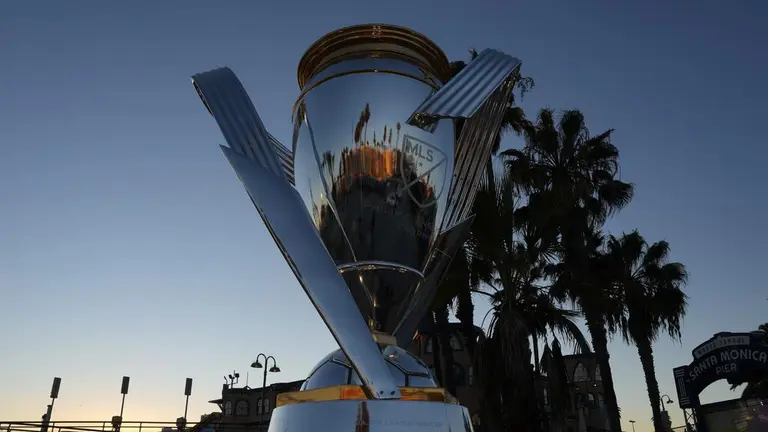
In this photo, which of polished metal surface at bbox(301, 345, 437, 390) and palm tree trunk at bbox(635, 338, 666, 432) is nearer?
polished metal surface at bbox(301, 345, 437, 390)

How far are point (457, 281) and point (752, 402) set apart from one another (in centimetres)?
855

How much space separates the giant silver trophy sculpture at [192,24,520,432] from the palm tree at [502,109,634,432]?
1187cm

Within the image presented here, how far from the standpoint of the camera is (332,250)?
10.2ft

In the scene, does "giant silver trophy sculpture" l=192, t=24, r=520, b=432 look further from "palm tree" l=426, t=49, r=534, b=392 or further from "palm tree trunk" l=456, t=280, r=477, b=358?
"palm tree trunk" l=456, t=280, r=477, b=358

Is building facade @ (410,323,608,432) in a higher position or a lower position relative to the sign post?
Result: higher

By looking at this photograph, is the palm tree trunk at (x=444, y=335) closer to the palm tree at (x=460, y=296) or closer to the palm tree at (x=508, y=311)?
the palm tree at (x=460, y=296)

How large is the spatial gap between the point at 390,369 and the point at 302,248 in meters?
0.68

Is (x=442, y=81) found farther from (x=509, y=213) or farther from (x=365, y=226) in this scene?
(x=509, y=213)

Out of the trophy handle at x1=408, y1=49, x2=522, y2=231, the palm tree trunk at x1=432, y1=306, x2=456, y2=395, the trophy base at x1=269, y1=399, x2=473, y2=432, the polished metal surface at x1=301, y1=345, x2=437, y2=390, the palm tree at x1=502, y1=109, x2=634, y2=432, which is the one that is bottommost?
the trophy base at x1=269, y1=399, x2=473, y2=432

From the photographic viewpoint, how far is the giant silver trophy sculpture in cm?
268

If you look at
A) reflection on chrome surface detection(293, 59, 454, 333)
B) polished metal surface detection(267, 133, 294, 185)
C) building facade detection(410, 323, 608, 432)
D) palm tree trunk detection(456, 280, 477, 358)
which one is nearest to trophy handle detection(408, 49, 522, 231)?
reflection on chrome surface detection(293, 59, 454, 333)

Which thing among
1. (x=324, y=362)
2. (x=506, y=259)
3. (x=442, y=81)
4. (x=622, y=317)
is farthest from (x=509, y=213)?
(x=622, y=317)

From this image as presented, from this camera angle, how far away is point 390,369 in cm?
278

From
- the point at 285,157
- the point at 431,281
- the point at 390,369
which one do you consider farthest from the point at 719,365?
the point at 390,369
